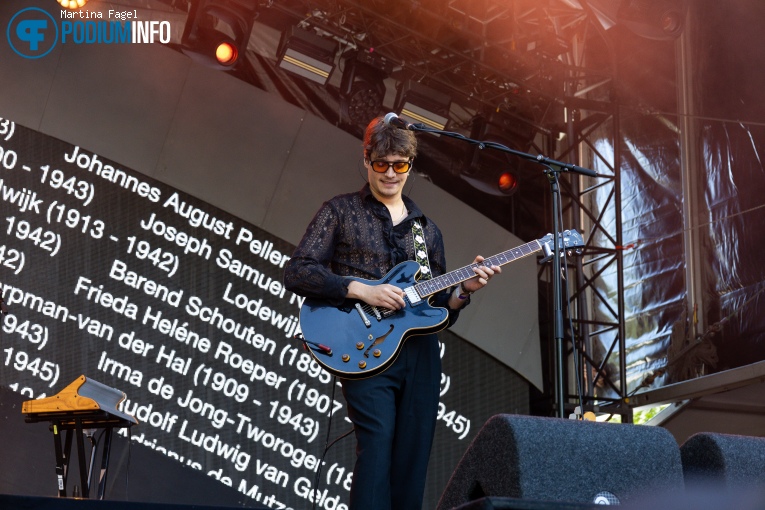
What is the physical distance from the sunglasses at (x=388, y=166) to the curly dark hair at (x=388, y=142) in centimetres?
3

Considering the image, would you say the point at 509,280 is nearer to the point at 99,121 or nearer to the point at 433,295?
the point at 99,121

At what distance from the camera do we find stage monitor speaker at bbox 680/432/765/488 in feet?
5.82

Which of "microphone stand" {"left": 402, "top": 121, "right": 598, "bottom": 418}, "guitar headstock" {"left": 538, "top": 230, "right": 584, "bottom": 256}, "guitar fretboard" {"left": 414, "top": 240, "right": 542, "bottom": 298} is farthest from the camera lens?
"guitar headstock" {"left": 538, "top": 230, "right": 584, "bottom": 256}

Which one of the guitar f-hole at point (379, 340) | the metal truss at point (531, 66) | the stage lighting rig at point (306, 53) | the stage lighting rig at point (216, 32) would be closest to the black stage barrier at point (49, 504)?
the guitar f-hole at point (379, 340)

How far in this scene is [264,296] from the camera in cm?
618

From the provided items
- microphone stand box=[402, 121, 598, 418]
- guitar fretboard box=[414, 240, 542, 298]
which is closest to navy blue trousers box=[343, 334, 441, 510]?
guitar fretboard box=[414, 240, 542, 298]

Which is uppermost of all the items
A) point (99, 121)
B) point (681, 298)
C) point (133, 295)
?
point (99, 121)

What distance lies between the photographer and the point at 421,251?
9.71 feet

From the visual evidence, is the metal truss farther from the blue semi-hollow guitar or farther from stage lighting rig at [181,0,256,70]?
the blue semi-hollow guitar

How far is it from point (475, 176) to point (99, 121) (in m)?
2.86

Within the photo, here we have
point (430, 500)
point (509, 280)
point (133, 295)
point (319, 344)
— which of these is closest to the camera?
point (319, 344)

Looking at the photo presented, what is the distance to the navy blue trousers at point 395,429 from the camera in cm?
256

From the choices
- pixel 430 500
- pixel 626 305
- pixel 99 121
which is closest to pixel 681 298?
pixel 626 305

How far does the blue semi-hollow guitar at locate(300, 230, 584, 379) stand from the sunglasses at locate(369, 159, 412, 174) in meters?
0.32
